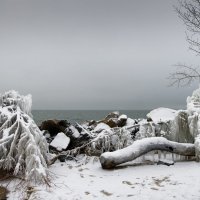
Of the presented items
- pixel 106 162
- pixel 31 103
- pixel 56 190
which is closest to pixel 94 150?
pixel 106 162

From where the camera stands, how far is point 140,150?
8.45 m

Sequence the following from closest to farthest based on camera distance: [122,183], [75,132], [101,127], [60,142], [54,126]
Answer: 1. [122,183]
2. [60,142]
3. [75,132]
4. [54,126]
5. [101,127]

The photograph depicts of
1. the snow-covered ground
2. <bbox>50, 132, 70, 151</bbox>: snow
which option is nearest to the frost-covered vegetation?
<bbox>50, 132, 70, 151</bbox>: snow

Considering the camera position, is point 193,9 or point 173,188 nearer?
point 173,188

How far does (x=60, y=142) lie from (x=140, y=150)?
2.70 m

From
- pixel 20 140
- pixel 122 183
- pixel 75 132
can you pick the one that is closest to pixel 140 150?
pixel 122 183

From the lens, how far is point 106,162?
805 centimetres

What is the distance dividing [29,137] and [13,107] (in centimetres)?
142

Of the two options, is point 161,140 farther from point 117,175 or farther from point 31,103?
point 31,103

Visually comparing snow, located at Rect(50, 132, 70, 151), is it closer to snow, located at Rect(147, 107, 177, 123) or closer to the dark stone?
the dark stone

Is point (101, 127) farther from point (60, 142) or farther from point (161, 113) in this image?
point (161, 113)

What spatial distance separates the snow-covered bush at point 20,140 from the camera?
7043mm

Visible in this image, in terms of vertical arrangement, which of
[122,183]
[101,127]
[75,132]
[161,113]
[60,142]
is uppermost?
[161,113]

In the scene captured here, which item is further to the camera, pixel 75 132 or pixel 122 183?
pixel 75 132
